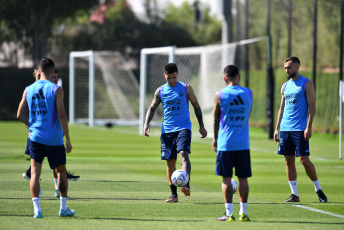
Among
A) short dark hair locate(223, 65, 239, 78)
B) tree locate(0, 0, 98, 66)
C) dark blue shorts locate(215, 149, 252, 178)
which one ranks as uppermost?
tree locate(0, 0, 98, 66)

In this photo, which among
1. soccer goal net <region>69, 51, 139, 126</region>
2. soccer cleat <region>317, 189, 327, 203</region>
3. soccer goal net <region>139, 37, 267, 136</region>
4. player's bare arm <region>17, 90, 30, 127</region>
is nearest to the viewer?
player's bare arm <region>17, 90, 30, 127</region>

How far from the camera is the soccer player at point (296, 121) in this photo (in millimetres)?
10867

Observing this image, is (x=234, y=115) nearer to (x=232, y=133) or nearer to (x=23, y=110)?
(x=232, y=133)

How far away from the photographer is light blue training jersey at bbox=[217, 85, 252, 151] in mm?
8766

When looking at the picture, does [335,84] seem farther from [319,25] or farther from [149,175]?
[149,175]

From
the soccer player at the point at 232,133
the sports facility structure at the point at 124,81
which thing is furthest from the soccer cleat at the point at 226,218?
the sports facility structure at the point at 124,81

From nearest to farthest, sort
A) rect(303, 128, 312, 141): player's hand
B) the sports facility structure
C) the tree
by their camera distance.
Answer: rect(303, 128, 312, 141): player's hand → the sports facility structure → the tree

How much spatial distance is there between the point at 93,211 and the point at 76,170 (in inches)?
248

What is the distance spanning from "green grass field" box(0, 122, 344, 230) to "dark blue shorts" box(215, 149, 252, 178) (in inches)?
24.5

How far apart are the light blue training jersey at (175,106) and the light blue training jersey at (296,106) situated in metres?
1.61

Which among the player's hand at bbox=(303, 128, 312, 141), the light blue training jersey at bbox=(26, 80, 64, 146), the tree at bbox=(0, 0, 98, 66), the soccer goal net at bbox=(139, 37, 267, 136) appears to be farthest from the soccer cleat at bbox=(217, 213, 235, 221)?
the tree at bbox=(0, 0, 98, 66)

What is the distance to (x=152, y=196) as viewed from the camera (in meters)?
11.5

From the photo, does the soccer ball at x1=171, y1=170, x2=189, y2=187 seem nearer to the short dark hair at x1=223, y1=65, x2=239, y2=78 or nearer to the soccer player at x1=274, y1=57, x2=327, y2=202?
the soccer player at x1=274, y1=57, x2=327, y2=202

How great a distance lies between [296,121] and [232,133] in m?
2.46
